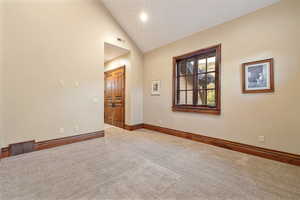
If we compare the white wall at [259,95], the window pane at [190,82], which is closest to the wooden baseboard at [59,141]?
the white wall at [259,95]

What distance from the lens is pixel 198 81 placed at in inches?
137

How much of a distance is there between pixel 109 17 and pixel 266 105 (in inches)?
174

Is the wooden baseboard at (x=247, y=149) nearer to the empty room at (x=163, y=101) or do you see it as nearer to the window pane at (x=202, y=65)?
the empty room at (x=163, y=101)

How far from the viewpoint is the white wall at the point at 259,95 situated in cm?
215

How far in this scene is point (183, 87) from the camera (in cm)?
383

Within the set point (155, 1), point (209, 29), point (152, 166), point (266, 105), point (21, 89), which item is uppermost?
point (155, 1)

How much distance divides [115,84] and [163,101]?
2.15 meters

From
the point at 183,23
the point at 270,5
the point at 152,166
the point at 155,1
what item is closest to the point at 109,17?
the point at 155,1

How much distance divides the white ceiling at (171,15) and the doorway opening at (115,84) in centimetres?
81

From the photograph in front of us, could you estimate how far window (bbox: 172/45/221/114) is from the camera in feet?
10.1

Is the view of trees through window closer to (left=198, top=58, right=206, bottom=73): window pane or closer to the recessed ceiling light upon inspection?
(left=198, top=58, right=206, bottom=73): window pane

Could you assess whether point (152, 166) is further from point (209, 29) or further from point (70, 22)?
point (70, 22)

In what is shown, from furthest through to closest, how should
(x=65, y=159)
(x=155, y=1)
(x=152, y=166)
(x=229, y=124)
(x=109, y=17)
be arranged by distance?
(x=109, y=17) < (x=155, y=1) < (x=229, y=124) < (x=65, y=159) < (x=152, y=166)

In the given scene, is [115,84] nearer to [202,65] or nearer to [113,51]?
[113,51]
